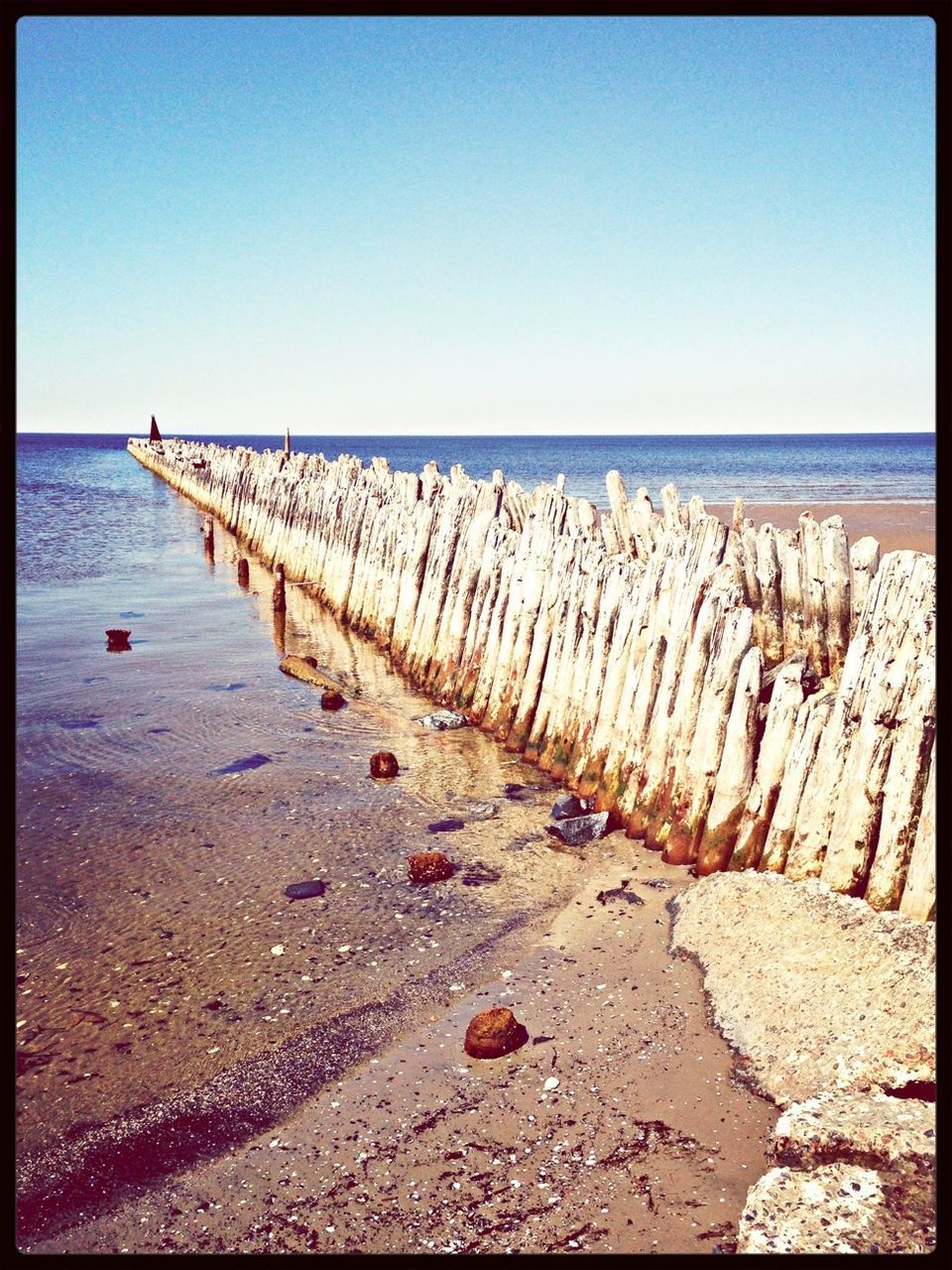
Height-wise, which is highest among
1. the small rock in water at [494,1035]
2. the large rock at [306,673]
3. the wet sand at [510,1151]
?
the large rock at [306,673]

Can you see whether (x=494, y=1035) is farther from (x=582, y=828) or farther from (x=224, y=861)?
(x=224, y=861)

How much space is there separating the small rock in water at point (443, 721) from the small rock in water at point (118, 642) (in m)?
5.01

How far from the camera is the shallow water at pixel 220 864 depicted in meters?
3.80

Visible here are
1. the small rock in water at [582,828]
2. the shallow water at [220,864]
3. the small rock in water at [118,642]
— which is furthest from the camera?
the small rock in water at [118,642]

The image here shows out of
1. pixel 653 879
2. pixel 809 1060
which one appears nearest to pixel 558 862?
pixel 653 879

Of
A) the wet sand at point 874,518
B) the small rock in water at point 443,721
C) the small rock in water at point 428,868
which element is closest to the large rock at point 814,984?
A: the small rock in water at point 428,868

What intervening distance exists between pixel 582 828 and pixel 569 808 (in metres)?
0.33

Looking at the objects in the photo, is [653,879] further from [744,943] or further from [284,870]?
[284,870]

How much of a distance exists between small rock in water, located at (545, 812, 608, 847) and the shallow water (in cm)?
15

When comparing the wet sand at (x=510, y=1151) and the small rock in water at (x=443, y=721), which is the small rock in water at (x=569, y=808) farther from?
the small rock in water at (x=443, y=721)

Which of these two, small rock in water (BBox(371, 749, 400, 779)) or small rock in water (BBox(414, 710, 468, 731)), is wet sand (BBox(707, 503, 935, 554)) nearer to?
small rock in water (BBox(414, 710, 468, 731))

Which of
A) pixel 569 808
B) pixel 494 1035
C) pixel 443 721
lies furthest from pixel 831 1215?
pixel 443 721

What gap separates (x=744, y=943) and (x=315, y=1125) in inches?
76.6
